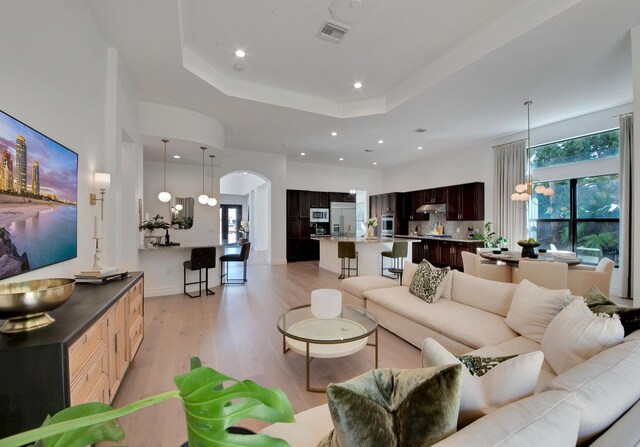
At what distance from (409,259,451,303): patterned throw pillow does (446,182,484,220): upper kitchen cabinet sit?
462cm

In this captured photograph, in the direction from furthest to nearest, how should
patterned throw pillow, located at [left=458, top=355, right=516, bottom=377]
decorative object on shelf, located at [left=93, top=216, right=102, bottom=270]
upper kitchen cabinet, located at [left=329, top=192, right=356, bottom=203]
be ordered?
upper kitchen cabinet, located at [left=329, top=192, right=356, bottom=203] < decorative object on shelf, located at [left=93, top=216, right=102, bottom=270] < patterned throw pillow, located at [left=458, top=355, right=516, bottom=377]

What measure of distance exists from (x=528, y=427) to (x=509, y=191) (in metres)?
6.88

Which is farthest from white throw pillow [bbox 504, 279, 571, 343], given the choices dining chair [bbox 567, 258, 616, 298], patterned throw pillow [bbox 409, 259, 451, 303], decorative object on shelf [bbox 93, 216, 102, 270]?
decorative object on shelf [bbox 93, 216, 102, 270]

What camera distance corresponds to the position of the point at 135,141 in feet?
13.8

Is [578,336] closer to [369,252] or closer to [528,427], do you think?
[528,427]

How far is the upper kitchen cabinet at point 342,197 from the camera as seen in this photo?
9.66 meters

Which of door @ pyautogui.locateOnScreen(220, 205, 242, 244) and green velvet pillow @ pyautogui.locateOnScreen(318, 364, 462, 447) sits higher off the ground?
door @ pyautogui.locateOnScreen(220, 205, 242, 244)

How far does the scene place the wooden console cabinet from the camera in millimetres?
1168

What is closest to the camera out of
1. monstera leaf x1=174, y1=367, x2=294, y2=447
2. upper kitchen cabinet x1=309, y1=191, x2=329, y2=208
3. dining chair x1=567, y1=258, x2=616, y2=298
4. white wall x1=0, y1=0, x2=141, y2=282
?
monstera leaf x1=174, y1=367, x2=294, y2=447

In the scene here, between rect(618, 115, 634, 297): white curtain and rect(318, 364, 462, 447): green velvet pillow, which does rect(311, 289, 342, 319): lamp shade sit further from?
rect(618, 115, 634, 297): white curtain

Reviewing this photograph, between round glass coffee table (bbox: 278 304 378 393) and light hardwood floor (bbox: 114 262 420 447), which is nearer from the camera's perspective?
light hardwood floor (bbox: 114 262 420 447)

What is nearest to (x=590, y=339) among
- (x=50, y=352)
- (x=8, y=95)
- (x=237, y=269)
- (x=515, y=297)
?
(x=515, y=297)

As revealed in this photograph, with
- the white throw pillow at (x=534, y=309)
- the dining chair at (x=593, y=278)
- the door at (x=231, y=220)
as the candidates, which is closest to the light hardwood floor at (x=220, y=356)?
the white throw pillow at (x=534, y=309)

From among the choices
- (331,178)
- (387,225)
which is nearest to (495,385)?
(387,225)
